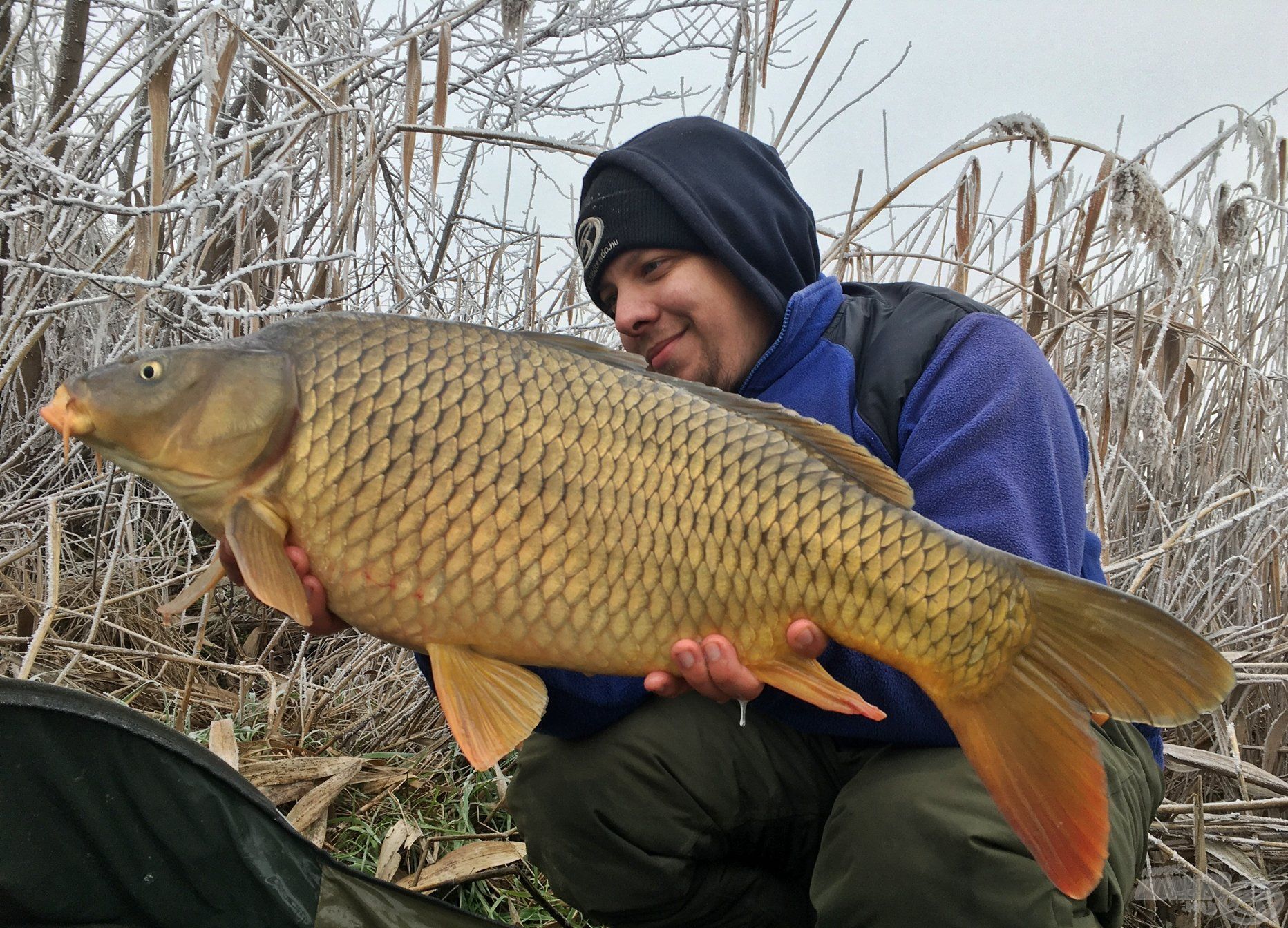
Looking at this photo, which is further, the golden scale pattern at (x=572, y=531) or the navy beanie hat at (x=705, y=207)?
the navy beanie hat at (x=705, y=207)

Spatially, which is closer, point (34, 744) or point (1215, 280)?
point (34, 744)

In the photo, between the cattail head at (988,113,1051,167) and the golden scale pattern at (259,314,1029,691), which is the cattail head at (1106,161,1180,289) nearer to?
the cattail head at (988,113,1051,167)

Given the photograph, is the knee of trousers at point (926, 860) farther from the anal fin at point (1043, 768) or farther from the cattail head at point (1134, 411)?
the cattail head at point (1134, 411)

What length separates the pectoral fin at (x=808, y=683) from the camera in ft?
3.49

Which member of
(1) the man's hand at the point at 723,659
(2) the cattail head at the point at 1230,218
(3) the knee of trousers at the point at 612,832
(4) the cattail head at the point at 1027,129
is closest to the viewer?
(1) the man's hand at the point at 723,659

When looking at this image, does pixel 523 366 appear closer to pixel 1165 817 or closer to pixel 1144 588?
pixel 1165 817

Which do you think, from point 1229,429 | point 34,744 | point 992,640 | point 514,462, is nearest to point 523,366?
point 514,462

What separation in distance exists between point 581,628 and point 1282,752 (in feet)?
5.59

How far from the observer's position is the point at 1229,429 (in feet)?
7.52

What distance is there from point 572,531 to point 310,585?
12.1 inches

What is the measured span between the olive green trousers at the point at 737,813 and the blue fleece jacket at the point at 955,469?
56 mm

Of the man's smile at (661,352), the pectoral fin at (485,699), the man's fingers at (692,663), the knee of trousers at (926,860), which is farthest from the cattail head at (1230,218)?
the pectoral fin at (485,699)

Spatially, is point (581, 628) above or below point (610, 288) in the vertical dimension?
below

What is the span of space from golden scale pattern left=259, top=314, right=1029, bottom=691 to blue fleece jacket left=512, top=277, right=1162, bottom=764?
25 centimetres
